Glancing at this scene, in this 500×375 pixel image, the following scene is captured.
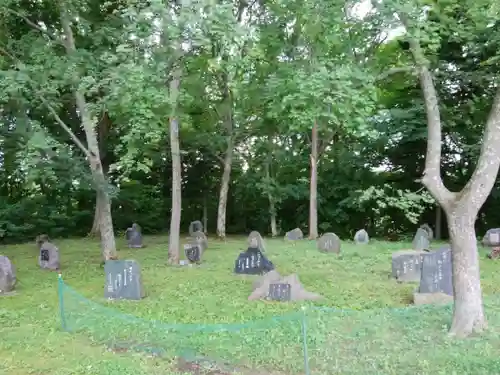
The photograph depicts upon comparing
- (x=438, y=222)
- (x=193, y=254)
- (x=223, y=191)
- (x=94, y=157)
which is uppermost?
(x=94, y=157)

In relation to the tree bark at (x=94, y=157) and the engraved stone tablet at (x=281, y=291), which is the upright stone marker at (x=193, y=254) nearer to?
the tree bark at (x=94, y=157)

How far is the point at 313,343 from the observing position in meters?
6.53

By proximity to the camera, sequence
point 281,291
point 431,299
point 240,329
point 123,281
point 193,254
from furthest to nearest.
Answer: point 193,254 → point 123,281 → point 281,291 → point 431,299 → point 240,329

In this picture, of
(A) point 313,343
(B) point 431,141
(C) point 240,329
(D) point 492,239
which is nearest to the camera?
(A) point 313,343

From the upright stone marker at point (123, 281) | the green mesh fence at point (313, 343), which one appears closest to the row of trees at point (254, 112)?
the green mesh fence at point (313, 343)

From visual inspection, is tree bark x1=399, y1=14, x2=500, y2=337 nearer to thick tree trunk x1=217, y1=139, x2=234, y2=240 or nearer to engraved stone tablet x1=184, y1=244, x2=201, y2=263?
engraved stone tablet x1=184, y1=244, x2=201, y2=263

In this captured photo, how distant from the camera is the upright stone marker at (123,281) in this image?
9.93 m

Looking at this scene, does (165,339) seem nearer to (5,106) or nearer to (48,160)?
(48,160)

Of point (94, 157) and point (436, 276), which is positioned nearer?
point (436, 276)

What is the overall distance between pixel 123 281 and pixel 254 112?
525 inches

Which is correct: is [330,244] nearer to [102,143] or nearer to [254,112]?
[254,112]

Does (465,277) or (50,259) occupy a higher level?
(465,277)

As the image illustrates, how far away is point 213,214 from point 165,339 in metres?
21.0

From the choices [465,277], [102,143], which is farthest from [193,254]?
[102,143]
